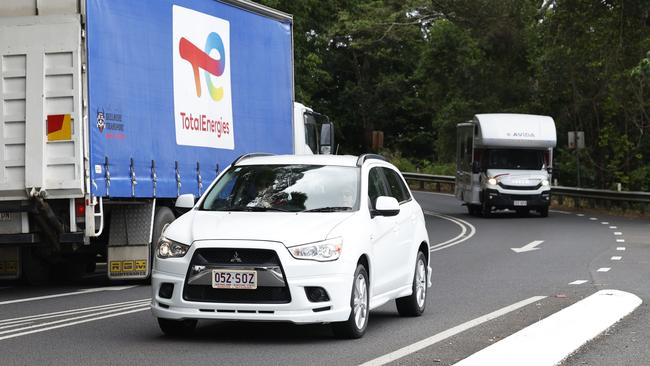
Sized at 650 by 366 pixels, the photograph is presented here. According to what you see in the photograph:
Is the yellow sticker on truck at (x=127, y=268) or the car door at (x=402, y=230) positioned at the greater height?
the car door at (x=402, y=230)

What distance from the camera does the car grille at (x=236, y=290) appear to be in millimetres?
9758

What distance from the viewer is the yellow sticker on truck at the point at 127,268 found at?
52.8 ft

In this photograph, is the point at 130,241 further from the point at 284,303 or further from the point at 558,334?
the point at 558,334

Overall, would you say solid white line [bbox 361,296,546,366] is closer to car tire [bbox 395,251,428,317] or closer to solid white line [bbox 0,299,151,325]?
car tire [bbox 395,251,428,317]

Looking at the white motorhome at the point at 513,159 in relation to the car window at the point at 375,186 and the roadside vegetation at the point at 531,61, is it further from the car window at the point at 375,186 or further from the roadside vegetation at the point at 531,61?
the car window at the point at 375,186

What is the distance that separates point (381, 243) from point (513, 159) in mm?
24991

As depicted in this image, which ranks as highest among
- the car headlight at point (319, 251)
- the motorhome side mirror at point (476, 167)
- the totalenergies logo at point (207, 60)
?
the totalenergies logo at point (207, 60)

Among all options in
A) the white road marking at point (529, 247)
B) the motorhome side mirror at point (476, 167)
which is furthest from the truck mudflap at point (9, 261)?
the motorhome side mirror at point (476, 167)

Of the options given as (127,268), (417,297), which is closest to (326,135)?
(127,268)

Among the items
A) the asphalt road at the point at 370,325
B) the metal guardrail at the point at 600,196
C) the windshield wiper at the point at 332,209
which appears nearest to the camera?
the asphalt road at the point at 370,325

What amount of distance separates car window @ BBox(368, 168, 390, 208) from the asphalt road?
1.21 m

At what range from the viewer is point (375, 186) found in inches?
458

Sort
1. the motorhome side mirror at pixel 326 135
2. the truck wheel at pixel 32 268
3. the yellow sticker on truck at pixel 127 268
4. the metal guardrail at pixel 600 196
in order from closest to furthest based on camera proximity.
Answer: the yellow sticker on truck at pixel 127 268, the truck wheel at pixel 32 268, the motorhome side mirror at pixel 326 135, the metal guardrail at pixel 600 196

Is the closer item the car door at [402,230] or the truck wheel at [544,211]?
the car door at [402,230]
